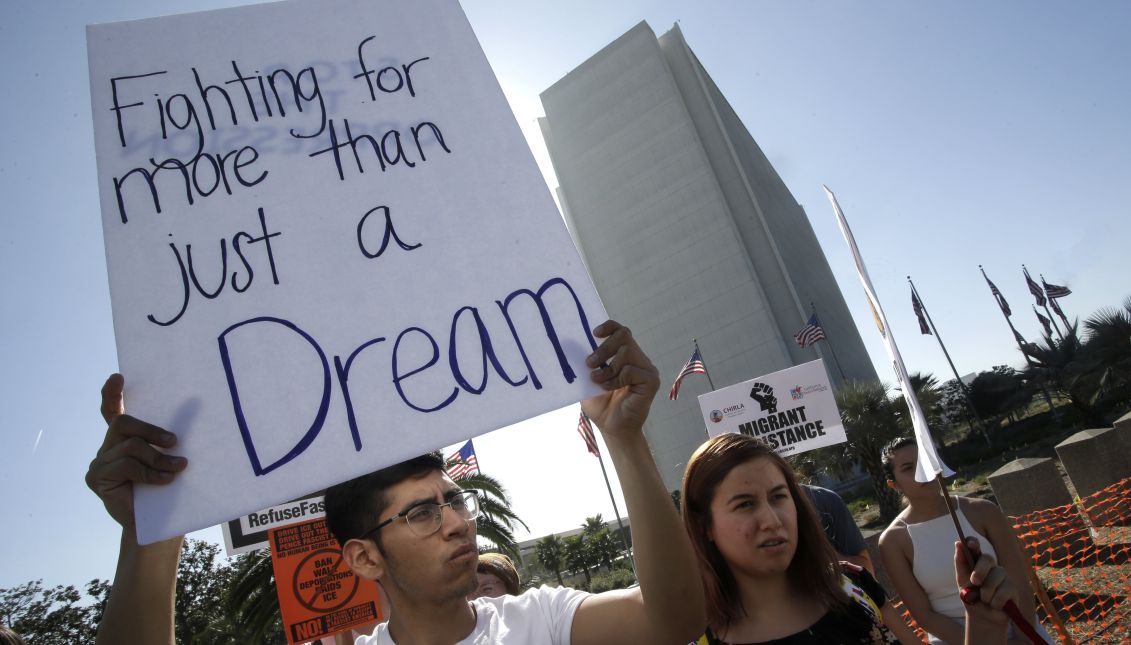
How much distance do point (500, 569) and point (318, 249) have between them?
2.46 metres

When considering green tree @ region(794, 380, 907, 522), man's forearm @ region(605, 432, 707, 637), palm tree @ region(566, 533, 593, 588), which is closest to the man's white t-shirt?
man's forearm @ region(605, 432, 707, 637)

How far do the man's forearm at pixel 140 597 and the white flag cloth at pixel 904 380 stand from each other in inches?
65.2

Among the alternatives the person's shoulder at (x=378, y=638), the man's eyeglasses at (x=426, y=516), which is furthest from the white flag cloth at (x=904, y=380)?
the person's shoulder at (x=378, y=638)

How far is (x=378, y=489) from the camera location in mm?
1727

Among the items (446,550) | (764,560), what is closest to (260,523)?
(446,550)

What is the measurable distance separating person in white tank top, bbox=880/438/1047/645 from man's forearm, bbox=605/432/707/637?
238 centimetres

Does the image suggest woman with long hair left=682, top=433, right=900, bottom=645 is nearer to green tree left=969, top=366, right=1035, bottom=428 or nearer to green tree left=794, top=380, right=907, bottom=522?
green tree left=794, top=380, right=907, bottom=522

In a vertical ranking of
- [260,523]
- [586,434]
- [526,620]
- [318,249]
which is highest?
[586,434]

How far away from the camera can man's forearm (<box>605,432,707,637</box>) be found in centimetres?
152

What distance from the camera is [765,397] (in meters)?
6.98

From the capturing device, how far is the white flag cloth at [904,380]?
5.49 ft

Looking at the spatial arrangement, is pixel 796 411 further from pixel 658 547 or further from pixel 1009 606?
pixel 658 547

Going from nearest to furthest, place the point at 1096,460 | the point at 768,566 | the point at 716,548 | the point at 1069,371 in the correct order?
the point at 768,566 < the point at 716,548 < the point at 1096,460 < the point at 1069,371

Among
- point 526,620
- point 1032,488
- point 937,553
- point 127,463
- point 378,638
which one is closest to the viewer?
point 127,463
